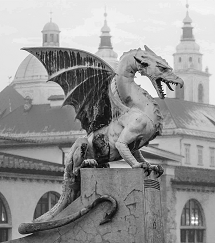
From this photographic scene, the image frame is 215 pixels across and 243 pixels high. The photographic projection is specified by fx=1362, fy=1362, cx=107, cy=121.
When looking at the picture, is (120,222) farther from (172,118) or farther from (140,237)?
(172,118)

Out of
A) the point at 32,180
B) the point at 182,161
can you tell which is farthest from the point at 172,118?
the point at 32,180

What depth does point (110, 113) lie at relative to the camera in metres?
20.4

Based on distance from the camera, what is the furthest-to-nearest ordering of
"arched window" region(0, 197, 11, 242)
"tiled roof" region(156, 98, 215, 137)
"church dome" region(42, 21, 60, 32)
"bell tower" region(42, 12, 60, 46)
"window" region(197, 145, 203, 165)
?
1. "church dome" region(42, 21, 60, 32)
2. "bell tower" region(42, 12, 60, 46)
3. "window" region(197, 145, 203, 165)
4. "tiled roof" region(156, 98, 215, 137)
5. "arched window" region(0, 197, 11, 242)

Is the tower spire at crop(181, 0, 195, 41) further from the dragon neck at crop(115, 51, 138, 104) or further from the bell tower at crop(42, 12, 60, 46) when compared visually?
the dragon neck at crop(115, 51, 138, 104)

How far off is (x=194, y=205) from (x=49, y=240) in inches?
3031

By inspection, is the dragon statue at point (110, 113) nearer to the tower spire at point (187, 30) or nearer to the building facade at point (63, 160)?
the building facade at point (63, 160)

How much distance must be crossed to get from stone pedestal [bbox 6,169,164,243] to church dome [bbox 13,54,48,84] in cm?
12541

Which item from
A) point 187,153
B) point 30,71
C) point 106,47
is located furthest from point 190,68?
point 187,153

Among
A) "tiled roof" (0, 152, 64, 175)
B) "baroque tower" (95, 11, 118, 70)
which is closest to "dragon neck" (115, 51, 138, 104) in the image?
"tiled roof" (0, 152, 64, 175)

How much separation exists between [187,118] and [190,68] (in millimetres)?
54609

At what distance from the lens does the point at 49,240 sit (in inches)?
787

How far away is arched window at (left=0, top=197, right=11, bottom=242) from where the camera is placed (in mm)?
67250

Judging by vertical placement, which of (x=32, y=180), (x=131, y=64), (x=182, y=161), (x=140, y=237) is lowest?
(x=140, y=237)

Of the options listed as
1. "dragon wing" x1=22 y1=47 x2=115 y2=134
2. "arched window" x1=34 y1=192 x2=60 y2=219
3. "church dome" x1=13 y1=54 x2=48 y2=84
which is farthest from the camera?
"church dome" x1=13 y1=54 x2=48 y2=84
